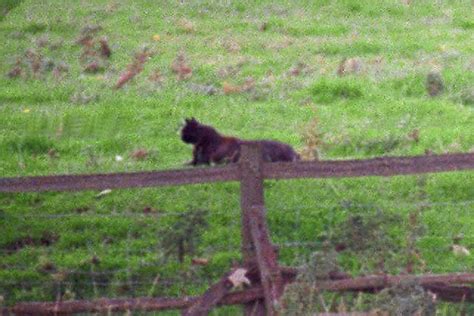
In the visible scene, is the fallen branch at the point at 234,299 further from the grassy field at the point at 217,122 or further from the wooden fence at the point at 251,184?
the grassy field at the point at 217,122

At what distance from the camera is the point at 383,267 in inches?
317

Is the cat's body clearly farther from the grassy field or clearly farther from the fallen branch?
the fallen branch

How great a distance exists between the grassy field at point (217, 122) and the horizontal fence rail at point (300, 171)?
723 millimetres

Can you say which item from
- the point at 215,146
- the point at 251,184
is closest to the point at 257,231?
the point at 251,184

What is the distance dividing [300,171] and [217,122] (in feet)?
16.5

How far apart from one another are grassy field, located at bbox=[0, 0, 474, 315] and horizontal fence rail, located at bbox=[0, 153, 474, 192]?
0.72 meters

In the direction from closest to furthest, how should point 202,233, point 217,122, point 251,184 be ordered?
point 251,184, point 202,233, point 217,122

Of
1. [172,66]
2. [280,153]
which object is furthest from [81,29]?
[280,153]

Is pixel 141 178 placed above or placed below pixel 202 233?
above

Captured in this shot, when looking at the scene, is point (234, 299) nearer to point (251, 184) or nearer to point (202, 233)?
point (251, 184)

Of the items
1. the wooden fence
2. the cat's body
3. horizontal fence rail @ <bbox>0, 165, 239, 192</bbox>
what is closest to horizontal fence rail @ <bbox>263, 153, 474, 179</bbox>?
the wooden fence

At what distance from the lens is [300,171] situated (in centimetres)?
740

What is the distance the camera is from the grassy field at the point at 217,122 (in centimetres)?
907

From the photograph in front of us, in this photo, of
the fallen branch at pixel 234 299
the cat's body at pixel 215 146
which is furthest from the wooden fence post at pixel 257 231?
the cat's body at pixel 215 146
